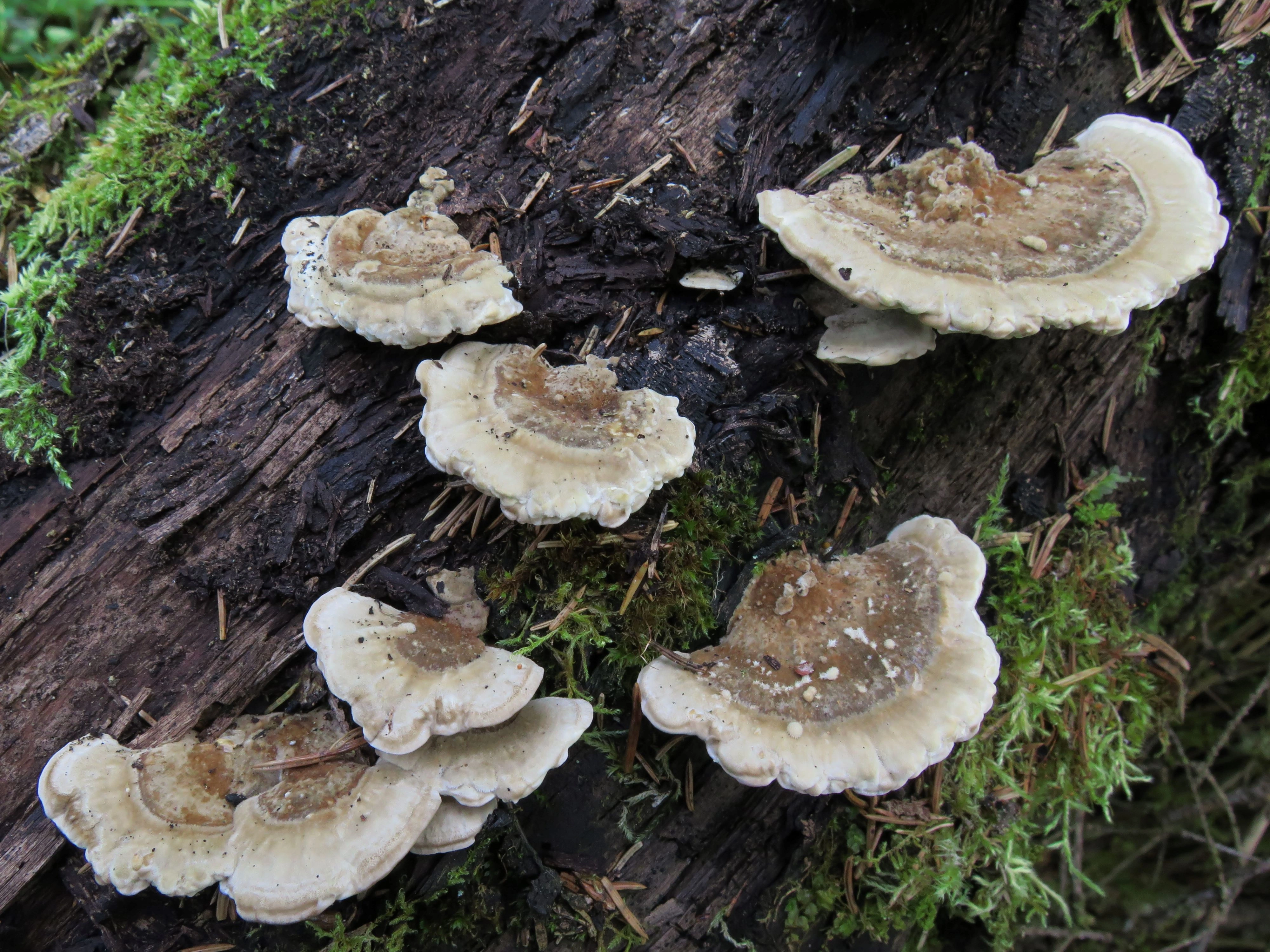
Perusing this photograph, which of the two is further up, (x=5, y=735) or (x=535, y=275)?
(x=535, y=275)

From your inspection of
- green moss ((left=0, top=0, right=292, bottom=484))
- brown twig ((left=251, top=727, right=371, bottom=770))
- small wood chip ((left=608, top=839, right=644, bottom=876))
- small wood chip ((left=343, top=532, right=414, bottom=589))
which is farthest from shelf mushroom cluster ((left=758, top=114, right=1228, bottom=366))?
green moss ((left=0, top=0, right=292, bottom=484))

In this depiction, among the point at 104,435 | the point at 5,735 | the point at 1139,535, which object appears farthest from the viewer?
the point at 1139,535

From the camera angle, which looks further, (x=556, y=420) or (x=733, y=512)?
(x=733, y=512)

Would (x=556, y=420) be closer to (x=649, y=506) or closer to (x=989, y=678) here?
(x=649, y=506)

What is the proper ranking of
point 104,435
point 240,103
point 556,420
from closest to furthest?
point 556,420, point 104,435, point 240,103

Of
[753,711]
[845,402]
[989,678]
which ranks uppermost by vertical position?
[845,402]

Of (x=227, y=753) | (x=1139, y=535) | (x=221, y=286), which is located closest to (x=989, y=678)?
(x=1139, y=535)

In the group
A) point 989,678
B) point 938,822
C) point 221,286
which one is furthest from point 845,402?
point 221,286
